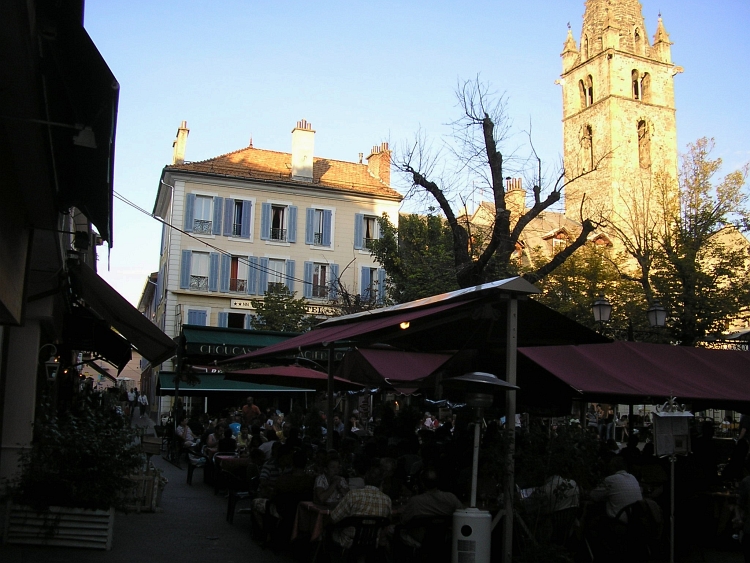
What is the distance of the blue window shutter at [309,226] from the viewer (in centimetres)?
3900

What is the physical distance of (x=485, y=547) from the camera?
702 cm

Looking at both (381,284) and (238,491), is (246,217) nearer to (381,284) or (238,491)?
(381,284)

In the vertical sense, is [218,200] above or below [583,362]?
above

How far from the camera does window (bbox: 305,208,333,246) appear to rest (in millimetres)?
39031

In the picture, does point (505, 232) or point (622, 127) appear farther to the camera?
point (622, 127)

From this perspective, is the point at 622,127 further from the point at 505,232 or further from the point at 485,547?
the point at 485,547

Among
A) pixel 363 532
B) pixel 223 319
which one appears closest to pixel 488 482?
pixel 363 532

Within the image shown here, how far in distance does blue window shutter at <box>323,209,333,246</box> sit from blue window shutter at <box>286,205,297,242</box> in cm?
142

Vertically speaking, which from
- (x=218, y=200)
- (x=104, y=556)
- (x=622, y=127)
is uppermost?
(x=622, y=127)

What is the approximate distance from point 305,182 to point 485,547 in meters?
33.2

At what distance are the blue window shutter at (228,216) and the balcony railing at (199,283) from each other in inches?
90.8

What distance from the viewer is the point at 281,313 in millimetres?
34438

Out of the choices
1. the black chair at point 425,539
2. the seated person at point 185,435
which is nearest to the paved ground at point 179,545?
the black chair at point 425,539

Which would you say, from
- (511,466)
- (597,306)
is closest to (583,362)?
(511,466)
